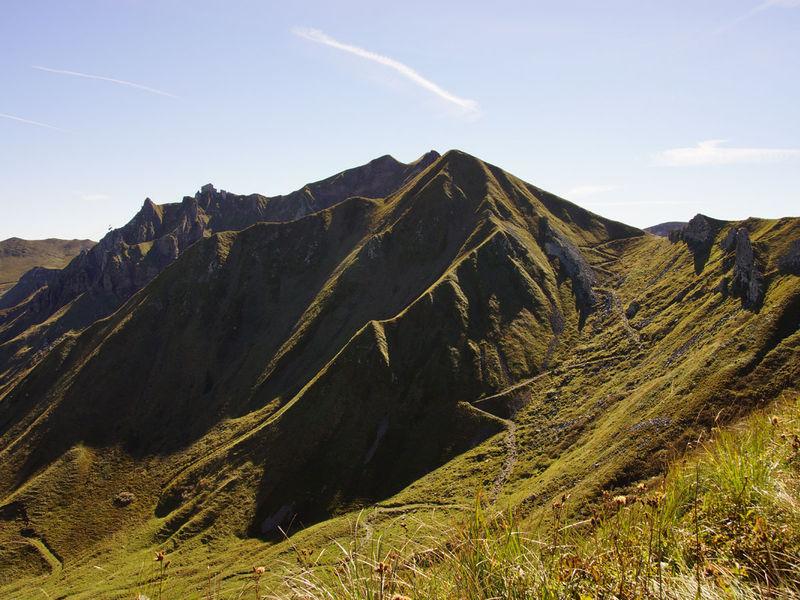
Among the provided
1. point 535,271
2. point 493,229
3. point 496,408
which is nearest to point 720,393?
point 496,408

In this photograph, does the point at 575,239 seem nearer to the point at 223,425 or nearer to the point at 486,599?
the point at 223,425

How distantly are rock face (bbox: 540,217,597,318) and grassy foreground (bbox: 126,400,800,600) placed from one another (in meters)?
153

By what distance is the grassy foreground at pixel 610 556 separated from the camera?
20.2 feet

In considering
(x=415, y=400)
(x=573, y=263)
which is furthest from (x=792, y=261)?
(x=415, y=400)

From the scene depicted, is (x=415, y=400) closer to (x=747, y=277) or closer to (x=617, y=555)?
(x=747, y=277)

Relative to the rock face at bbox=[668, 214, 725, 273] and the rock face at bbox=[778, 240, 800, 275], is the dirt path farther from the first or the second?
the rock face at bbox=[668, 214, 725, 273]

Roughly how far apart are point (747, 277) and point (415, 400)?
282 feet

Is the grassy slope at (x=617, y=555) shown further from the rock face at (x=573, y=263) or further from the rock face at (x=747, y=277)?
the rock face at (x=573, y=263)

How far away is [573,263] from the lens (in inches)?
6895

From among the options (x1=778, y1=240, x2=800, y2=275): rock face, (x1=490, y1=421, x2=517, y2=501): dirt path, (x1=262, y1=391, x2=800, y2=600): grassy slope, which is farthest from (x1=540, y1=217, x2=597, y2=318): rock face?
(x1=262, y1=391, x2=800, y2=600): grassy slope

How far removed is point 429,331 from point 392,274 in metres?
50.8

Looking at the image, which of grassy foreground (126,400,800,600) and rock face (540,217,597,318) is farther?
rock face (540,217,597,318)

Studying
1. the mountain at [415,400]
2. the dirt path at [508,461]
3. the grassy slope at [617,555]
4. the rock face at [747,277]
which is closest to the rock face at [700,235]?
the mountain at [415,400]

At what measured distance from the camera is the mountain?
91938 millimetres
